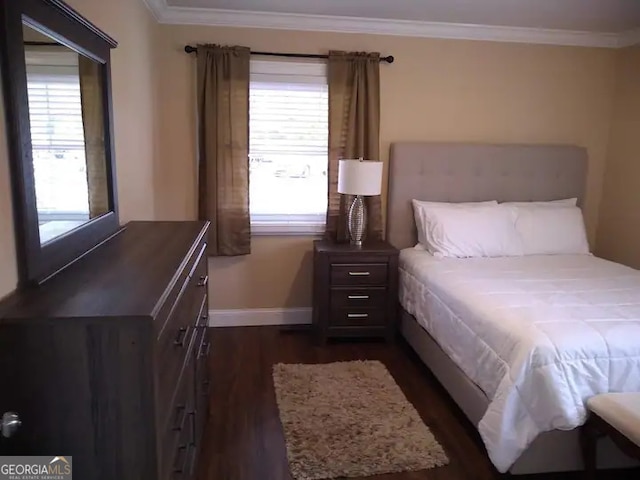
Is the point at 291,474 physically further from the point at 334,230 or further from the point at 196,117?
the point at 196,117

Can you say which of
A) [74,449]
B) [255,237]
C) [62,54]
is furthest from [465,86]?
[74,449]

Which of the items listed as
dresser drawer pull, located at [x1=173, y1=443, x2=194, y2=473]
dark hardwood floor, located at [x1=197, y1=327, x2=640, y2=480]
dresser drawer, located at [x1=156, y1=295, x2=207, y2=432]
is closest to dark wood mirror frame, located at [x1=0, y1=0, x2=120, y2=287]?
dresser drawer, located at [x1=156, y1=295, x2=207, y2=432]

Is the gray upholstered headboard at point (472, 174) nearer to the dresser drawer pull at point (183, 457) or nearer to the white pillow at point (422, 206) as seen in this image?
the white pillow at point (422, 206)

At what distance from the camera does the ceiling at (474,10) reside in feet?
10.5

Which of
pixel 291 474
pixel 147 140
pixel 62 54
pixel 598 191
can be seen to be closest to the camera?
pixel 62 54

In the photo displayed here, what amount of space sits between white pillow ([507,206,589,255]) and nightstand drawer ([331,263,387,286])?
1.11m

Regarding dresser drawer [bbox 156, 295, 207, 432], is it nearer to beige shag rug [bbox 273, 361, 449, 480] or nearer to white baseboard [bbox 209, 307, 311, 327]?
beige shag rug [bbox 273, 361, 449, 480]

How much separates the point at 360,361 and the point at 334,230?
1.05m

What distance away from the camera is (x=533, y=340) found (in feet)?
6.72

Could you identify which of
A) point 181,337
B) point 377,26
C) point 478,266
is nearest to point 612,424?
point 478,266

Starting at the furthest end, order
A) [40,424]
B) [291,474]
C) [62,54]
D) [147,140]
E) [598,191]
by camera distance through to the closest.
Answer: [598,191]
[147,140]
[291,474]
[62,54]
[40,424]

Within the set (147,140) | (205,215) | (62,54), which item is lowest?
(205,215)

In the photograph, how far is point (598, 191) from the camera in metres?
4.27

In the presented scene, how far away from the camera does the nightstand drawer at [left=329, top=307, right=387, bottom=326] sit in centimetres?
360
